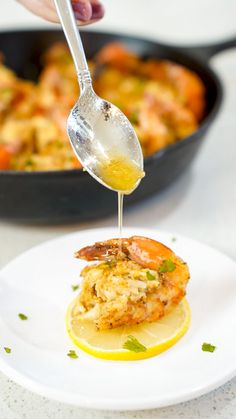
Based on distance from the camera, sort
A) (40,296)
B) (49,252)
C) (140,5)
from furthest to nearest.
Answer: (140,5)
(49,252)
(40,296)

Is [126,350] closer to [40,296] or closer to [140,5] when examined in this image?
[40,296]

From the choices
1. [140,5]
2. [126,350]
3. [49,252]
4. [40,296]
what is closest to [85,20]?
[49,252]

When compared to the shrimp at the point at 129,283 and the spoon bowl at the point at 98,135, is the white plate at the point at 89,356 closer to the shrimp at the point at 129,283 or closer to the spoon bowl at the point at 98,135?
the shrimp at the point at 129,283

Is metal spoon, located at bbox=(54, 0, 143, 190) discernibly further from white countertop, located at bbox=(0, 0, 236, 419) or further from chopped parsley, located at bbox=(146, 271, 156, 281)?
white countertop, located at bbox=(0, 0, 236, 419)

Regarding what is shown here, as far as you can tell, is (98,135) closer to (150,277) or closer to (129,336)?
(150,277)

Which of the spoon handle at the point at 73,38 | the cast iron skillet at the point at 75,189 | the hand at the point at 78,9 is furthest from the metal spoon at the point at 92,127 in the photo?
the cast iron skillet at the point at 75,189

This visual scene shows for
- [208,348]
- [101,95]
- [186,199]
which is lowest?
[186,199]

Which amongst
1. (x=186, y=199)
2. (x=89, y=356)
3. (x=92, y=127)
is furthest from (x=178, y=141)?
(x=89, y=356)
